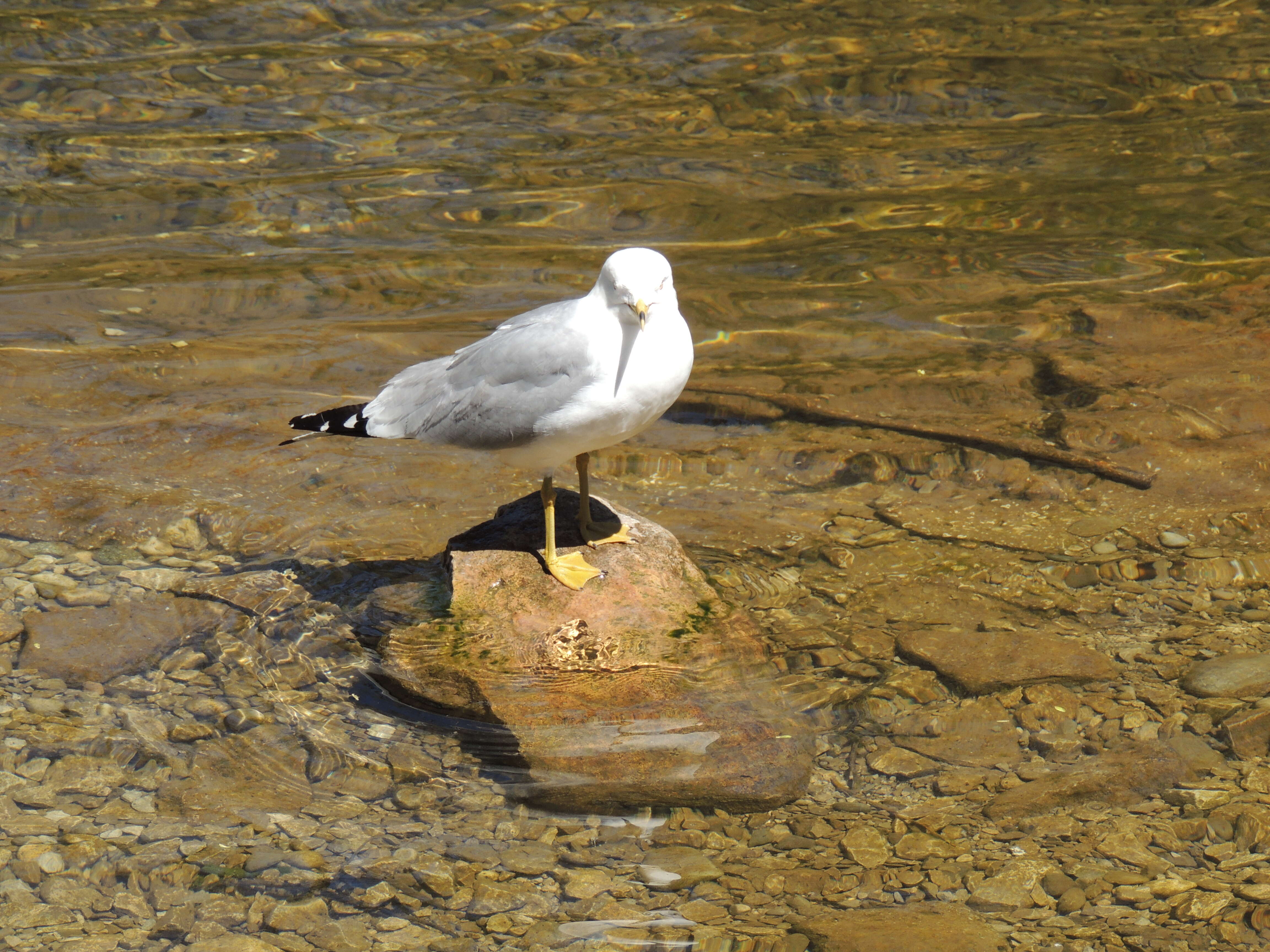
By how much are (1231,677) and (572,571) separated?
2.40 metres

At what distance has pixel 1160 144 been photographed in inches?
404

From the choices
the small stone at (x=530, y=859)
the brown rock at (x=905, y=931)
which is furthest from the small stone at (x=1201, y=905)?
the small stone at (x=530, y=859)

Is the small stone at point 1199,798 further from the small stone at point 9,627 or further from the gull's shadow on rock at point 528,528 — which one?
the small stone at point 9,627

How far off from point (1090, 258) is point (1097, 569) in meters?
3.82

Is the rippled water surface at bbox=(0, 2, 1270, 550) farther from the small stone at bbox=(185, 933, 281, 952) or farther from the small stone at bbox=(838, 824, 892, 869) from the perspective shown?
the small stone at bbox=(838, 824, 892, 869)

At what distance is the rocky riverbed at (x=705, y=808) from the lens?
381 centimetres

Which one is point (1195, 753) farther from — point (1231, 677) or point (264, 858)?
point (264, 858)

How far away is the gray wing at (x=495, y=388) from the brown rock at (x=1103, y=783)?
1.97 metres

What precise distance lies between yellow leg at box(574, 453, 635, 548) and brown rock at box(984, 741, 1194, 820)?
1.69 metres

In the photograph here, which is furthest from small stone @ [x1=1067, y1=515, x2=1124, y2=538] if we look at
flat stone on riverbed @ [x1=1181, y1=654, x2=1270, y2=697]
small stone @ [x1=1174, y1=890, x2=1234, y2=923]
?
small stone @ [x1=1174, y1=890, x2=1234, y2=923]

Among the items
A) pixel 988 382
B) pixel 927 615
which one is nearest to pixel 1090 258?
pixel 988 382

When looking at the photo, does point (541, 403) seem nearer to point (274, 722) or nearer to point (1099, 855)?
point (274, 722)

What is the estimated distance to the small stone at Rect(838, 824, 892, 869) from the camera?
404cm

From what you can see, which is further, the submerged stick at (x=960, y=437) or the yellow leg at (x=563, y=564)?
the submerged stick at (x=960, y=437)
